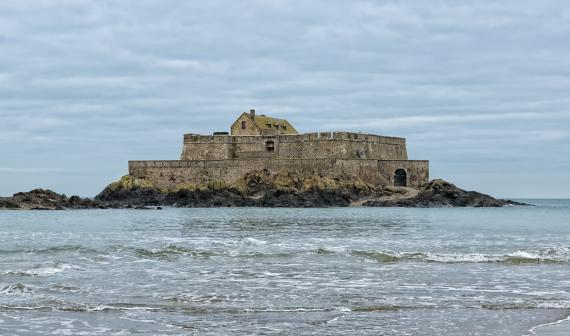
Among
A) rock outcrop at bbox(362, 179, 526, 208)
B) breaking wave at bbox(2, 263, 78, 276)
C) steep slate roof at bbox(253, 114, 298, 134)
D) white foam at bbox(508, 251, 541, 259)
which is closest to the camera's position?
breaking wave at bbox(2, 263, 78, 276)

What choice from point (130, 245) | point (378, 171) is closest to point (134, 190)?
point (378, 171)

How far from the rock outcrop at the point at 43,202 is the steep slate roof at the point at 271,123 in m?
14.2

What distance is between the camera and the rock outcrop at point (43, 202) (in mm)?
48069

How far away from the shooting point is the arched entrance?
56.7m

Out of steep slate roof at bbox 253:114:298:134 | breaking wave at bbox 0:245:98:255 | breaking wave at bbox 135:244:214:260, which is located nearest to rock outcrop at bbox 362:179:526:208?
steep slate roof at bbox 253:114:298:134

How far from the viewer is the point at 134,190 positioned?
185 ft

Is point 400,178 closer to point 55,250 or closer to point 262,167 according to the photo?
point 262,167

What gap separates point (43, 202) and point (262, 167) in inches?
595

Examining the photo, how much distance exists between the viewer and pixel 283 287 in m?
12.1

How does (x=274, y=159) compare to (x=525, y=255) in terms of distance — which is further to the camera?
(x=274, y=159)

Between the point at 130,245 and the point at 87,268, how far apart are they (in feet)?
16.1

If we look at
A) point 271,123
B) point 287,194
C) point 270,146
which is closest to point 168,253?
point 287,194

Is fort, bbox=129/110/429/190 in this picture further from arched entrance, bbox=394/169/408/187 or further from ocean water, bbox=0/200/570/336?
ocean water, bbox=0/200/570/336

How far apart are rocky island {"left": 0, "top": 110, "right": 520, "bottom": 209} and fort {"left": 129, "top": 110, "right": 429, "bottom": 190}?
0.23 ft
